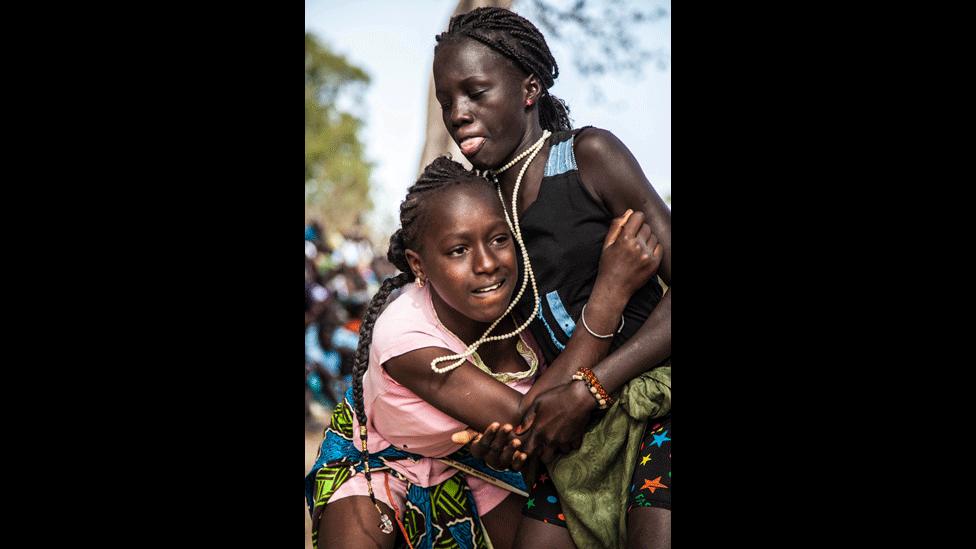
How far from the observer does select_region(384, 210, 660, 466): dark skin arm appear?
2.27 meters

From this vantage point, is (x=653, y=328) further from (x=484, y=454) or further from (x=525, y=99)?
(x=525, y=99)

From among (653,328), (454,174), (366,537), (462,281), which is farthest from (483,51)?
(366,537)

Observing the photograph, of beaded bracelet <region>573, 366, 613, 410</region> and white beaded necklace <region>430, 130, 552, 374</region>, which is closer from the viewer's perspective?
beaded bracelet <region>573, 366, 613, 410</region>

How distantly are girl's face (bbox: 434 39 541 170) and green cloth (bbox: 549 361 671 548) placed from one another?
748 mm

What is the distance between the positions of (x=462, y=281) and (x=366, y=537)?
81 centimetres

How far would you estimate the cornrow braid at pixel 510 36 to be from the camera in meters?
2.41

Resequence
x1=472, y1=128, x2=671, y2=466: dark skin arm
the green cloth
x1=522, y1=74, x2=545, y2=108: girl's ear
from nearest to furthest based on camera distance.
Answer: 1. x1=472, y1=128, x2=671, y2=466: dark skin arm
2. the green cloth
3. x1=522, y1=74, x2=545, y2=108: girl's ear

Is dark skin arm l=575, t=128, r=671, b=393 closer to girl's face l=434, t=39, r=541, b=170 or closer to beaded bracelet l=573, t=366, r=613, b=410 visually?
beaded bracelet l=573, t=366, r=613, b=410

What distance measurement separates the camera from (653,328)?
2.33 meters

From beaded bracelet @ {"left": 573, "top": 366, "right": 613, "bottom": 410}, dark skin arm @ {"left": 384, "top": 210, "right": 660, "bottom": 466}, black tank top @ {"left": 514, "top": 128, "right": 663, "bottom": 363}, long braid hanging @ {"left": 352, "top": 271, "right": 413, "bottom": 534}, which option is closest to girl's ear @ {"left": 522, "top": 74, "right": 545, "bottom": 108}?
black tank top @ {"left": 514, "top": 128, "right": 663, "bottom": 363}

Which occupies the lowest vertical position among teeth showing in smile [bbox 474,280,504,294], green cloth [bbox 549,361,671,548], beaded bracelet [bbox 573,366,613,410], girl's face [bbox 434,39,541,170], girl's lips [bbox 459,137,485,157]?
green cloth [bbox 549,361,671,548]

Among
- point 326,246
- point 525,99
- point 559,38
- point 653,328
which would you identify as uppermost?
point 326,246

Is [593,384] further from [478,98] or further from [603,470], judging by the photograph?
[478,98]

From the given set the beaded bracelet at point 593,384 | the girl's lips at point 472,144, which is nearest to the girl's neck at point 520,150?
the girl's lips at point 472,144
